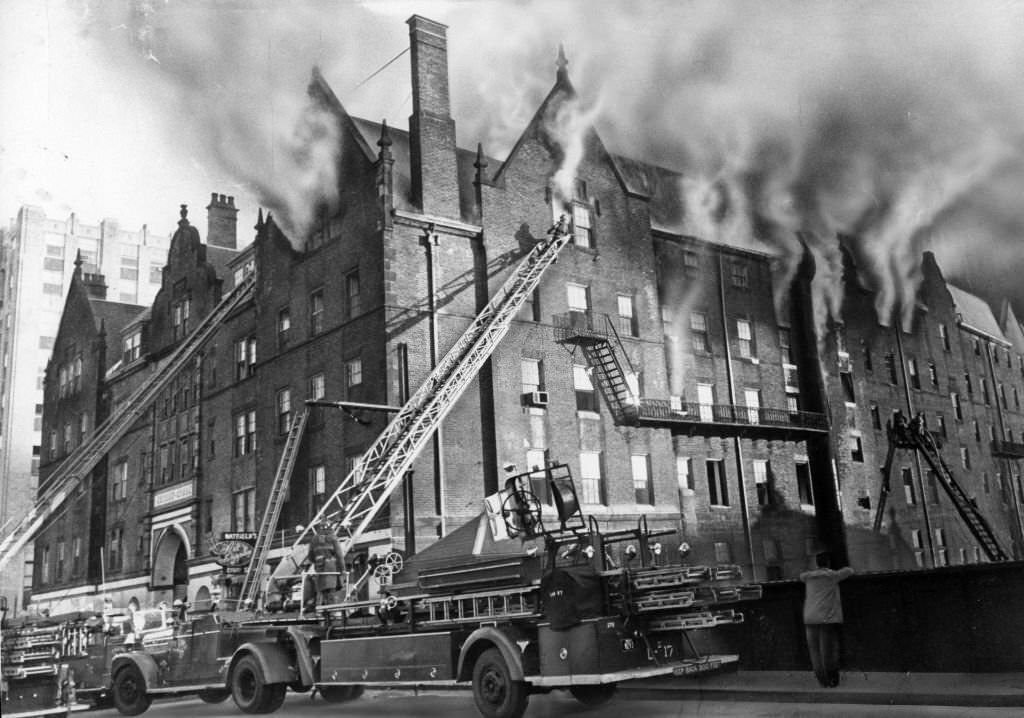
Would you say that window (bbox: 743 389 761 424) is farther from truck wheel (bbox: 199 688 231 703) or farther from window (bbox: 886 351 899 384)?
truck wheel (bbox: 199 688 231 703)

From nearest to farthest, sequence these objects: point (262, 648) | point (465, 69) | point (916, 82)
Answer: point (262, 648) → point (916, 82) → point (465, 69)

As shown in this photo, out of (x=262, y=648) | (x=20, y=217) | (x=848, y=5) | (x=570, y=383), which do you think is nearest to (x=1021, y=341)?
(x=848, y=5)

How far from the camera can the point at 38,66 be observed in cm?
1124

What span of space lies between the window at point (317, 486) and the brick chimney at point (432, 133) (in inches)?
132

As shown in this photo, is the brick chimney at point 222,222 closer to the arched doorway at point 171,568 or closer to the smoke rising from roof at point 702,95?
the smoke rising from roof at point 702,95

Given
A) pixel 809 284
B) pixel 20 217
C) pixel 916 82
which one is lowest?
pixel 809 284

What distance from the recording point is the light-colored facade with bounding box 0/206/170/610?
11445 millimetres

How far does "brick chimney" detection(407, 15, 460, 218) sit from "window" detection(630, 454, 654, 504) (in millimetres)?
3600

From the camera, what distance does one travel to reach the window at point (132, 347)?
13641mm

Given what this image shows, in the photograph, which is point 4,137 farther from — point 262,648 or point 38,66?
point 262,648

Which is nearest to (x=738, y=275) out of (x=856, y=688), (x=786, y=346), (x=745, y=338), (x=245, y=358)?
(x=745, y=338)

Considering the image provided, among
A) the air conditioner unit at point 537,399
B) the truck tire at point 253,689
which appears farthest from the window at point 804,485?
the truck tire at point 253,689

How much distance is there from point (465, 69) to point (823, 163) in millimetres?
4282

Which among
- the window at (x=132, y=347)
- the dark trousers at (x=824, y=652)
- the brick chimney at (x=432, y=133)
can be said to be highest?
the brick chimney at (x=432, y=133)
